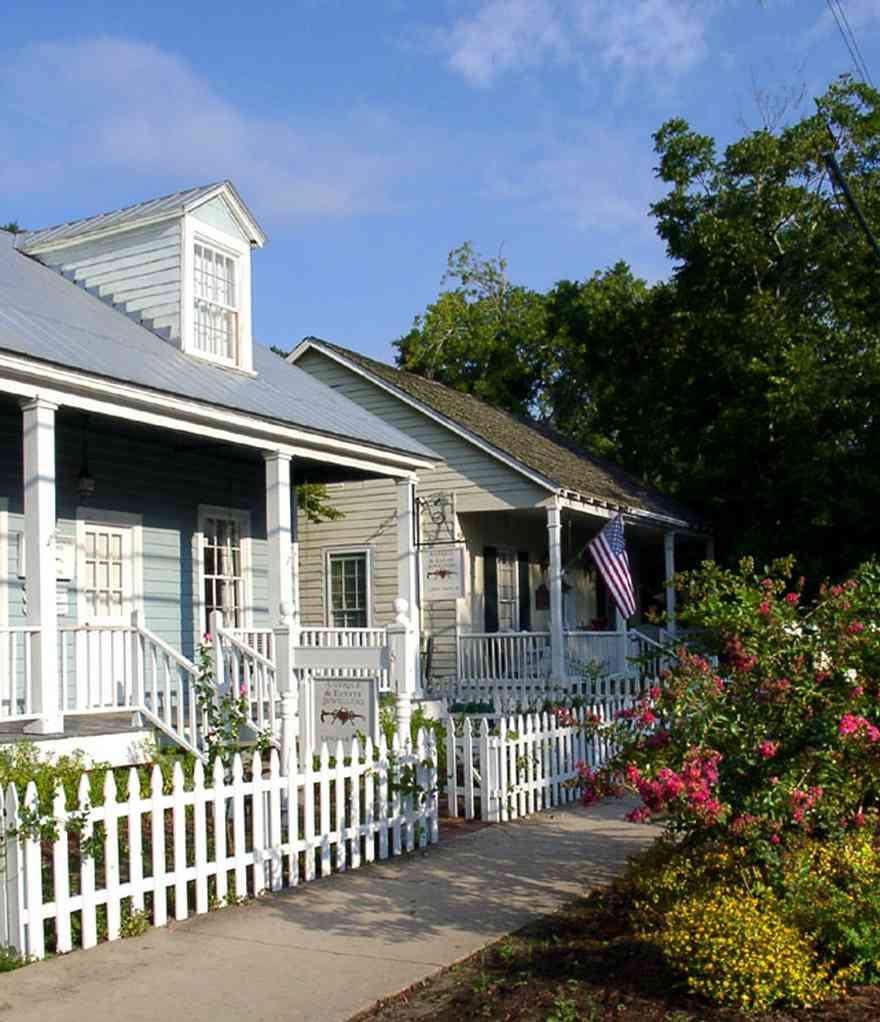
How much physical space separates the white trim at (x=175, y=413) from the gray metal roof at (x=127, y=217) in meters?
3.18

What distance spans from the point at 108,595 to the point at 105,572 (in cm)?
28

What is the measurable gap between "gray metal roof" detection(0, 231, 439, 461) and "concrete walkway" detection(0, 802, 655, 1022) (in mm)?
5510

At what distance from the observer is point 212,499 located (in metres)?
16.4

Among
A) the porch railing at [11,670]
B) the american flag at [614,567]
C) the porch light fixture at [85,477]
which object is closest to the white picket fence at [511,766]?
the porch railing at [11,670]

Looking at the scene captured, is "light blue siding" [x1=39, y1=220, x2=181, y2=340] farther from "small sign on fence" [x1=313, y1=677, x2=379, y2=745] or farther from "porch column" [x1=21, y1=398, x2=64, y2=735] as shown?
"small sign on fence" [x1=313, y1=677, x2=379, y2=745]

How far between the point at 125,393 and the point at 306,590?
38.9 feet

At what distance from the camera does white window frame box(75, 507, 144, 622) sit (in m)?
14.0

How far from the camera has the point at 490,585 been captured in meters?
23.2

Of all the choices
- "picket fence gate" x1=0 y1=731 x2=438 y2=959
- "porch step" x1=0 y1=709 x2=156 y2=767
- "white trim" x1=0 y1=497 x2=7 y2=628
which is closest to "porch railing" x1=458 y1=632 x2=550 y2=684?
"porch step" x1=0 y1=709 x2=156 y2=767

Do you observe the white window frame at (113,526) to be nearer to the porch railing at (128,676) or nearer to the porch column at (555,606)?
the porch railing at (128,676)

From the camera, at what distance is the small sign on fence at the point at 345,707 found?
393 inches

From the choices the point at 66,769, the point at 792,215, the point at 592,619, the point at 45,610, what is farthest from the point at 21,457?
the point at 792,215

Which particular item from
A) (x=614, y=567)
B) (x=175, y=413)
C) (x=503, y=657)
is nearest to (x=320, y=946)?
(x=175, y=413)

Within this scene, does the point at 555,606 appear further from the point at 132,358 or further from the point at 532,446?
the point at 132,358
